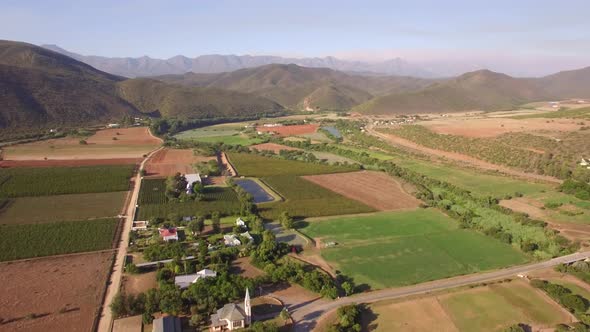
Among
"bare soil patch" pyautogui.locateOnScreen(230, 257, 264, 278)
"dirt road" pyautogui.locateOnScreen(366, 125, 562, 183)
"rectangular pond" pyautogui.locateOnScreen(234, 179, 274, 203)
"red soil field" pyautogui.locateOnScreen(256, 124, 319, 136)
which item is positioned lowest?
"bare soil patch" pyautogui.locateOnScreen(230, 257, 264, 278)

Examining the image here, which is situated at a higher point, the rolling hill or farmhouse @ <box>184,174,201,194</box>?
the rolling hill

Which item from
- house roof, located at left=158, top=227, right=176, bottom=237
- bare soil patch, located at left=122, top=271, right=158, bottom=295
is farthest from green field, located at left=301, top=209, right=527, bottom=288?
bare soil patch, located at left=122, top=271, right=158, bottom=295

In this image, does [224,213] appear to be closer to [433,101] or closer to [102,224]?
[102,224]

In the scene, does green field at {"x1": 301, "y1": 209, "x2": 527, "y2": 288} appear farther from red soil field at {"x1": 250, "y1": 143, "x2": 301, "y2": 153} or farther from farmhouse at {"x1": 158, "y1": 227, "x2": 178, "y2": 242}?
red soil field at {"x1": 250, "y1": 143, "x2": 301, "y2": 153}

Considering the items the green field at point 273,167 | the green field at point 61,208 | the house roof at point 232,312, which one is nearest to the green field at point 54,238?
the green field at point 61,208

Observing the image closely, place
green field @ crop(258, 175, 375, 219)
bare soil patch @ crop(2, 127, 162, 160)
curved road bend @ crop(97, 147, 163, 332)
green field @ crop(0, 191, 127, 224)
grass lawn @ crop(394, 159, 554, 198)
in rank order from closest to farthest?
curved road bend @ crop(97, 147, 163, 332)
green field @ crop(0, 191, 127, 224)
green field @ crop(258, 175, 375, 219)
grass lawn @ crop(394, 159, 554, 198)
bare soil patch @ crop(2, 127, 162, 160)

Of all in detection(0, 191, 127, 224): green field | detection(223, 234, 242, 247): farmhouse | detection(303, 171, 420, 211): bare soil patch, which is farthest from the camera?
detection(303, 171, 420, 211): bare soil patch

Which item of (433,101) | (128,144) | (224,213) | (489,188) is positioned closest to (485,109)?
(433,101)
